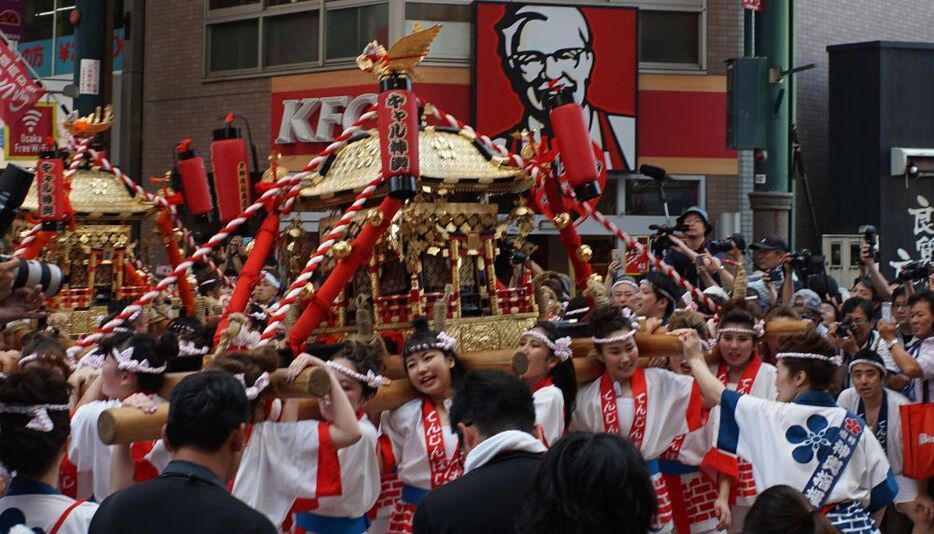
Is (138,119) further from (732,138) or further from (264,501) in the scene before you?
(264,501)

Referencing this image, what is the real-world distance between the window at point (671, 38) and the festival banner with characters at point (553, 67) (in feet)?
2.16

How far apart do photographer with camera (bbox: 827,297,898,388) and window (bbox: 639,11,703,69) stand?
7746mm

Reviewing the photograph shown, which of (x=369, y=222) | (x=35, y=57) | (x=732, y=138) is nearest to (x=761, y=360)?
(x=369, y=222)

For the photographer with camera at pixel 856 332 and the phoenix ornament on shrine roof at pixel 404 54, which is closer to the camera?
the phoenix ornament on shrine roof at pixel 404 54

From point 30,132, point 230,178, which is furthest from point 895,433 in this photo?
point 30,132

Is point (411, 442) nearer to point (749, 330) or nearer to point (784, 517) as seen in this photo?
point (749, 330)

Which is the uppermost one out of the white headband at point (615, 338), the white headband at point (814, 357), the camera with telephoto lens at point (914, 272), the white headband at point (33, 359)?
the camera with telephoto lens at point (914, 272)

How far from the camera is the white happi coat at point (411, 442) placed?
542cm

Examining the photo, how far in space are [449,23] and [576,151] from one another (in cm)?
836

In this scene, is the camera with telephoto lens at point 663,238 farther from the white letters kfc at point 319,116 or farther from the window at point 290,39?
the window at point 290,39

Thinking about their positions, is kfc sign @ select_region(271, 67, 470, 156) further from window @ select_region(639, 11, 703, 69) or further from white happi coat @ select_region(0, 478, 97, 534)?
white happi coat @ select_region(0, 478, 97, 534)

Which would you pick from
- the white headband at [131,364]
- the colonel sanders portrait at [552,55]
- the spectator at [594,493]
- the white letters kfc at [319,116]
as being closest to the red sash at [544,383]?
the white headband at [131,364]

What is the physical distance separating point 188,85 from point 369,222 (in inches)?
454

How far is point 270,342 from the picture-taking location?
5.78 m
